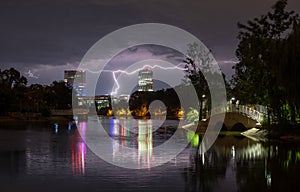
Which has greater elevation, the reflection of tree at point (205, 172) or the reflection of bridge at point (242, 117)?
the reflection of bridge at point (242, 117)

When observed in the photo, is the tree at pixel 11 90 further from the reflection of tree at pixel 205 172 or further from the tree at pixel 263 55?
the reflection of tree at pixel 205 172

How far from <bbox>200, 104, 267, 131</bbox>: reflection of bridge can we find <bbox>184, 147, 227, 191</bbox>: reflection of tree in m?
24.5

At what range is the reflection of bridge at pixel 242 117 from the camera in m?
50.1

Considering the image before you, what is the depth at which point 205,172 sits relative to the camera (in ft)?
63.9

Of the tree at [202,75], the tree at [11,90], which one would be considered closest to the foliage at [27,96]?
the tree at [11,90]

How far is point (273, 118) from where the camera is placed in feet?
141

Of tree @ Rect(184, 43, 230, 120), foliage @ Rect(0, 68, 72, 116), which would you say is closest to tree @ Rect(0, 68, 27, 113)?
foliage @ Rect(0, 68, 72, 116)

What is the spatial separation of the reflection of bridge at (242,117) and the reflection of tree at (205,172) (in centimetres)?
2455

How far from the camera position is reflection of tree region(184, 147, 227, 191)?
16281 mm

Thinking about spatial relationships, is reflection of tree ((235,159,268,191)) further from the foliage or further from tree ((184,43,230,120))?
the foliage

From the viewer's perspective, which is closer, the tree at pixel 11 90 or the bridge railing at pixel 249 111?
the bridge railing at pixel 249 111

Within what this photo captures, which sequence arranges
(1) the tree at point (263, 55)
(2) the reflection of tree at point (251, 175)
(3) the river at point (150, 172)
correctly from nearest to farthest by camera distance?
(3) the river at point (150, 172) → (2) the reflection of tree at point (251, 175) → (1) the tree at point (263, 55)

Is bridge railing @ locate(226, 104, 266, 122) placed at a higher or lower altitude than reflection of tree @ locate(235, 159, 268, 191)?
higher

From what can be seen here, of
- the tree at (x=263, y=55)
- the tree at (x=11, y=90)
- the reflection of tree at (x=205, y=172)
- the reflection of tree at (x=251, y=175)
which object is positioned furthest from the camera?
the tree at (x=11, y=90)
